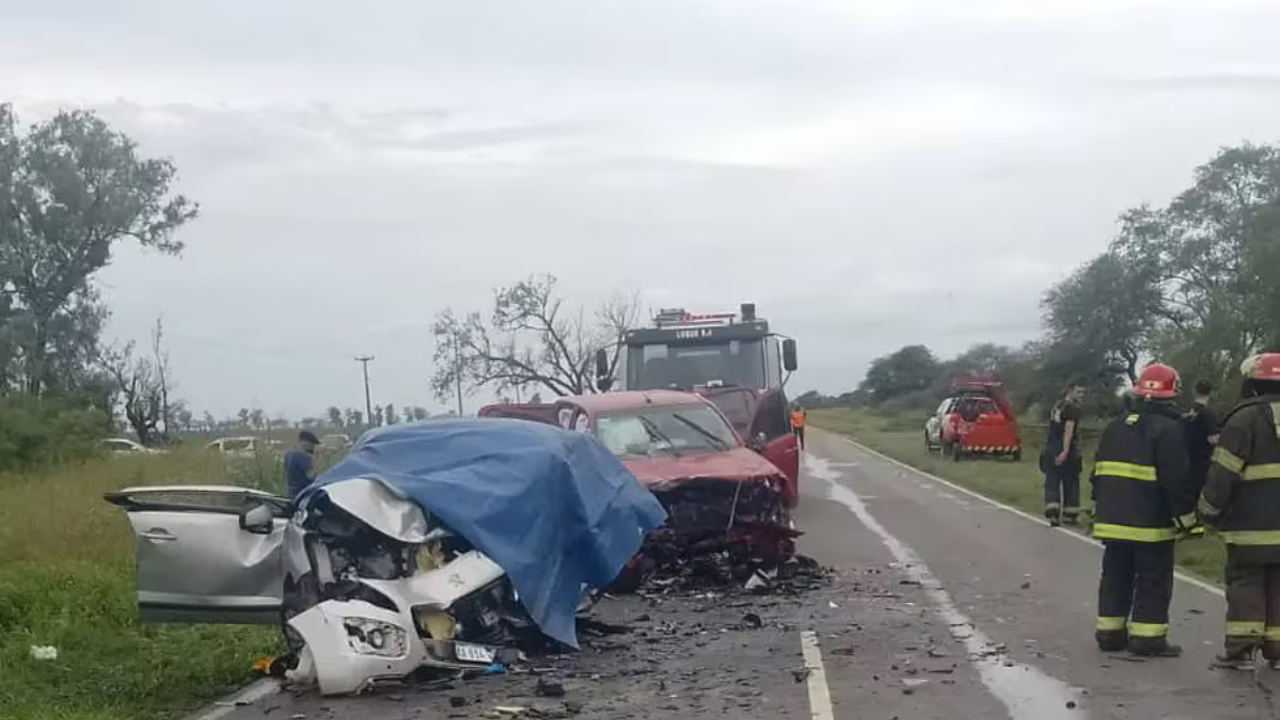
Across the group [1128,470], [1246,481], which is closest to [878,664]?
[1128,470]

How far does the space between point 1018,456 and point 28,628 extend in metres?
29.3

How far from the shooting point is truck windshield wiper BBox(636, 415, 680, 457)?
14.2m

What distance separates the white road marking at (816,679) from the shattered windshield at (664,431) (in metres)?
4.05

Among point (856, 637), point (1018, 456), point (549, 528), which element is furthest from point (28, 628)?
point (1018, 456)

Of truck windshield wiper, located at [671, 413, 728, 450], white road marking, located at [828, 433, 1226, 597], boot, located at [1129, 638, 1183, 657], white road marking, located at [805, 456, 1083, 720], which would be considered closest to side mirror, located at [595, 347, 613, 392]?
white road marking, located at [828, 433, 1226, 597]

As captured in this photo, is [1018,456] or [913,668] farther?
[1018,456]

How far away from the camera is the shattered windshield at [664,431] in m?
14.2

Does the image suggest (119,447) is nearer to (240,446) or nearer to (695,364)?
(240,446)

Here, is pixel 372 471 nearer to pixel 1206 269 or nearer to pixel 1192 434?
pixel 1192 434

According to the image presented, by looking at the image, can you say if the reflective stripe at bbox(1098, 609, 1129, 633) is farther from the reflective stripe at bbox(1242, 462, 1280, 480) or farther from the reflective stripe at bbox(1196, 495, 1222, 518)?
the reflective stripe at bbox(1242, 462, 1280, 480)

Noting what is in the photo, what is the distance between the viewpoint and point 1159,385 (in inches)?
356

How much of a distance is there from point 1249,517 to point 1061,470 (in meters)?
10.1

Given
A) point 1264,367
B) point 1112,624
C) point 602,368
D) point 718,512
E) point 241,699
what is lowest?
point 241,699

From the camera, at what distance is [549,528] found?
1003cm
